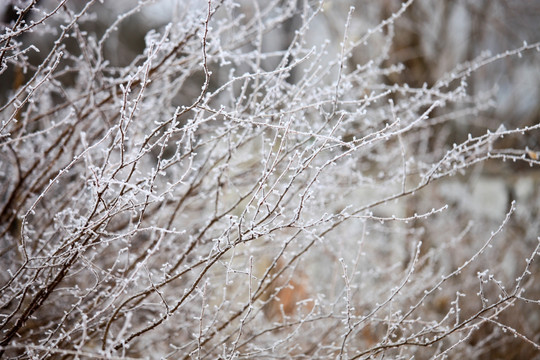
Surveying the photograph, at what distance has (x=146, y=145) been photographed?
172 centimetres

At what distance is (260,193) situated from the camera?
8.01 feet

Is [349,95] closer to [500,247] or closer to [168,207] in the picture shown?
[168,207]

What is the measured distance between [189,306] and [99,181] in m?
1.43

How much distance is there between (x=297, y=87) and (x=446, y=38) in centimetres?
512

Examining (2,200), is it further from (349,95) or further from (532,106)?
(532,106)

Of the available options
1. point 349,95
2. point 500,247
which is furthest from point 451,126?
point 349,95

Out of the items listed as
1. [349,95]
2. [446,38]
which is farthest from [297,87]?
[446,38]

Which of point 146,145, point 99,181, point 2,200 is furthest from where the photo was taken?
point 2,200

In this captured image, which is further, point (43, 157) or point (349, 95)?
point (349, 95)

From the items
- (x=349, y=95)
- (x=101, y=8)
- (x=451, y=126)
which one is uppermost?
(x=101, y=8)

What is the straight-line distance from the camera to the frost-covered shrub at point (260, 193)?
1.73m

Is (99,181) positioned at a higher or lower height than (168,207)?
lower

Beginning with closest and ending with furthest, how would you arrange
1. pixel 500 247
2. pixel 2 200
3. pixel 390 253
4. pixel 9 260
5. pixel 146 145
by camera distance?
pixel 146 145
pixel 9 260
pixel 2 200
pixel 500 247
pixel 390 253

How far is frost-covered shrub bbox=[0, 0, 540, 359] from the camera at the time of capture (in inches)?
68.2
